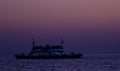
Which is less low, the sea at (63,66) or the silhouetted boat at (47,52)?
the silhouetted boat at (47,52)

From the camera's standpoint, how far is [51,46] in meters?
143

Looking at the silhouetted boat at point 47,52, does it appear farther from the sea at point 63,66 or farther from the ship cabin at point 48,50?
the sea at point 63,66

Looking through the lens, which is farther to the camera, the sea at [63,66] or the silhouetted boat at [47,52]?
the silhouetted boat at [47,52]

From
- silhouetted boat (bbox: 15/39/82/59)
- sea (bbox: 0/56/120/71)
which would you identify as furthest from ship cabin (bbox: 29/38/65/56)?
sea (bbox: 0/56/120/71)

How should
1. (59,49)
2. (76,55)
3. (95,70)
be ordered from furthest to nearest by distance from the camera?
(76,55), (59,49), (95,70)

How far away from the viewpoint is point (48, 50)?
466ft

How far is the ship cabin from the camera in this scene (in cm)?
14112

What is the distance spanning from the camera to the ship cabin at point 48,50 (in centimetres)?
14112

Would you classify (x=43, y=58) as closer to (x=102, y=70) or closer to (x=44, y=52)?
(x=44, y=52)

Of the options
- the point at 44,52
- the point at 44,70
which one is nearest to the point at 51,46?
the point at 44,52

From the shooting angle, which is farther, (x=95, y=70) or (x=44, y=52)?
(x=44, y=52)

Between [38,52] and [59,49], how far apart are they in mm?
6654

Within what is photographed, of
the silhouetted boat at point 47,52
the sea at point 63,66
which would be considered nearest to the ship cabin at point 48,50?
the silhouetted boat at point 47,52

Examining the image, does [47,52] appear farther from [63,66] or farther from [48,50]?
[63,66]
